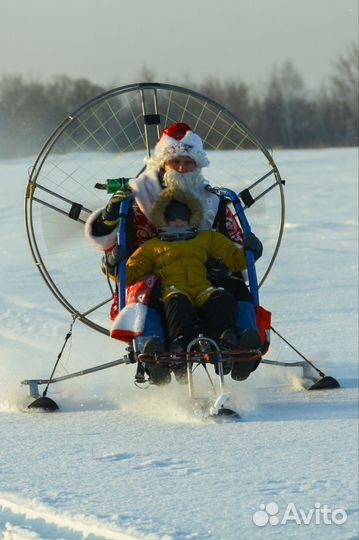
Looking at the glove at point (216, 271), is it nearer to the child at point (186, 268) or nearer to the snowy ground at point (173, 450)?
the child at point (186, 268)

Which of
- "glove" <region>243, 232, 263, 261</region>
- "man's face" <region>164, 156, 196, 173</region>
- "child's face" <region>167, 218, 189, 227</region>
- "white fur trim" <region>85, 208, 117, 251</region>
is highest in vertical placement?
"man's face" <region>164, 156, 196, 173</region>

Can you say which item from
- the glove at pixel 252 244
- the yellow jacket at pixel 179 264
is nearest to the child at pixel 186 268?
the yellow jacket at pixel 179 264

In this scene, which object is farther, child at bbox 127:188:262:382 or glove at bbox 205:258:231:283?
glove at bbox 205:258:231:283

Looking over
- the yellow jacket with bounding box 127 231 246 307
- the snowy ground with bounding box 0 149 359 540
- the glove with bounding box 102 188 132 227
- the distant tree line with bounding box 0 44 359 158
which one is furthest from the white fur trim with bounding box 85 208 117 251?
the distant tree line with bounding box 0 44 359 158

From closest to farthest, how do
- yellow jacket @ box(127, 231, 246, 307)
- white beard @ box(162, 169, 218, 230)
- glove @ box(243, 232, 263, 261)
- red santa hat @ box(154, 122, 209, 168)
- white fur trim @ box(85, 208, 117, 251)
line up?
→ 1. yellow jacket @ box(127, 231, 246, 307)
2. glove @ box(243, 232, 263, 261)
3. white fur trim @ box(85, 208, 117, 251)
4. white beard @ box(162, 169, 218, 230)
5. red santa hat @ box(154, 122, 209, 168)

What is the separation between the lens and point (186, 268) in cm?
595

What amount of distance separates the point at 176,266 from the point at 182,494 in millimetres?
1766

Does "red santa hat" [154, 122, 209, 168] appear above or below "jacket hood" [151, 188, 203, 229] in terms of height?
above

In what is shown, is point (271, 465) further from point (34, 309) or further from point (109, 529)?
point (34, 309)

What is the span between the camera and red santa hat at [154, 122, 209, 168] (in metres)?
6.35

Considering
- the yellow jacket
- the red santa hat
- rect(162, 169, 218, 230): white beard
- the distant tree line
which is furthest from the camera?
the distant tree line

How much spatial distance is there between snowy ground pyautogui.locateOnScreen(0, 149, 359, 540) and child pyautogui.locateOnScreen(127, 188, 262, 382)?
17.0 inches

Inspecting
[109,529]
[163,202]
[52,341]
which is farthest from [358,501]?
[52,341]

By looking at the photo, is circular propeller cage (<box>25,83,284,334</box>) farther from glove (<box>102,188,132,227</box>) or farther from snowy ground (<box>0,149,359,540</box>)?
snowy ground (<box>0,149,359,540</box>)
